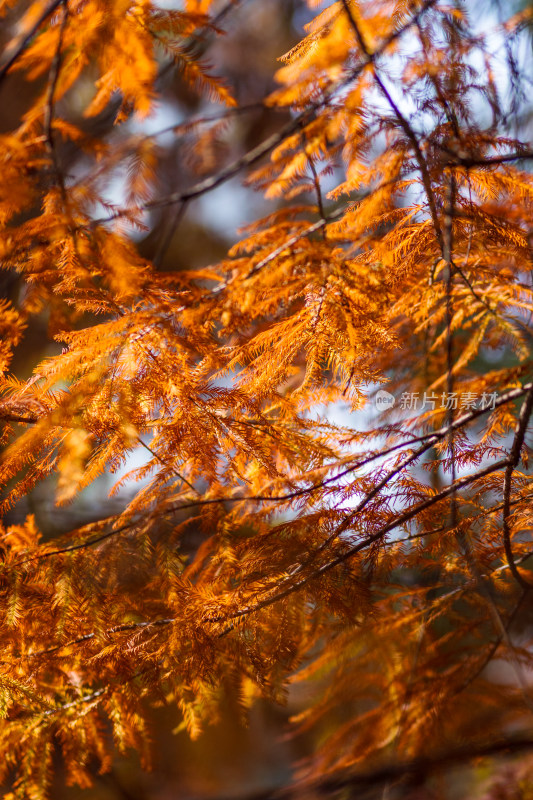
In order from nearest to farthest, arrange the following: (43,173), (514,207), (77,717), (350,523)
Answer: (43,173)
(350,523)
(77,717)
(514,207)

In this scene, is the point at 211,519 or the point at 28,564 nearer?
the point at 28,564

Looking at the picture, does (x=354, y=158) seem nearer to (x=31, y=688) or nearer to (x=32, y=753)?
(x=31, y=688)

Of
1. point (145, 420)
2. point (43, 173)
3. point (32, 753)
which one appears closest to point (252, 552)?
point (145, 420)

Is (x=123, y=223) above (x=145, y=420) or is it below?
above

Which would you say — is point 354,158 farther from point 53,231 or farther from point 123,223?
point 53,231

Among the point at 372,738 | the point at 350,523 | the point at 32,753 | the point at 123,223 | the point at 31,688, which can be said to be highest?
the point at 123,223

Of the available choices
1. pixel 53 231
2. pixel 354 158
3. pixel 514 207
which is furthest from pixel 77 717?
pixel 514 207

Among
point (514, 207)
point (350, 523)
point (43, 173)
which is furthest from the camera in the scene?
point (514, 207)
